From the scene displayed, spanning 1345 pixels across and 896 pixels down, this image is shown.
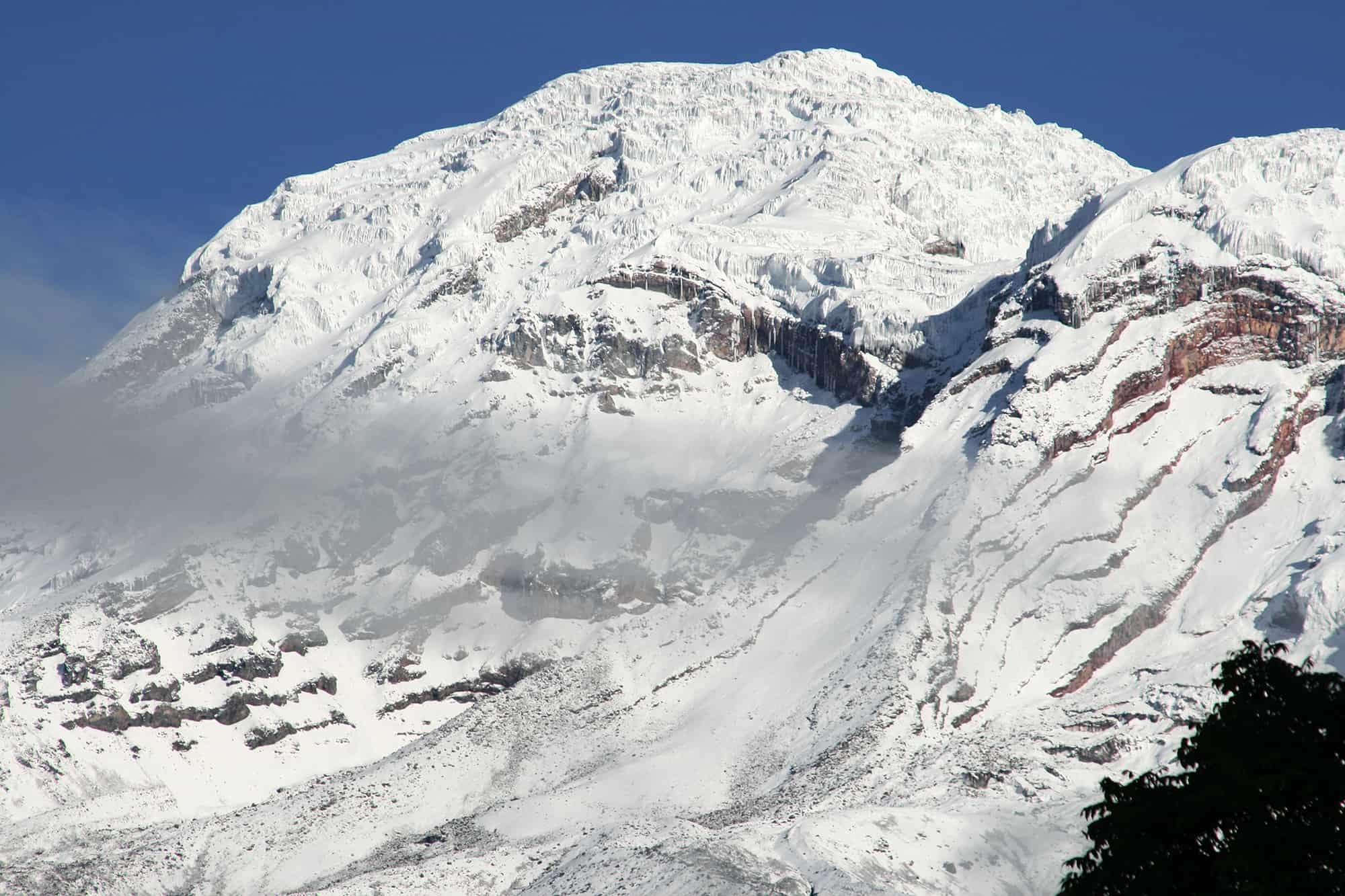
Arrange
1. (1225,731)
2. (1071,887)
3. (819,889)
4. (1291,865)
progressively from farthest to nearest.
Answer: (819,889) < (1071,887) < (1225,731) < (1291,865)

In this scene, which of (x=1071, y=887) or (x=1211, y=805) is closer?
(x=1211, y=805)

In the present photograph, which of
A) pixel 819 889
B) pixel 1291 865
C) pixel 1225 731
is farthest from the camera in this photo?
pixel 819 889

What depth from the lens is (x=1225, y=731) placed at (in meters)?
56.2

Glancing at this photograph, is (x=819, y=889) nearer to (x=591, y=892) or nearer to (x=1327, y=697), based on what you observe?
(x=591, y=892)

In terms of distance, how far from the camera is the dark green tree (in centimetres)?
5297

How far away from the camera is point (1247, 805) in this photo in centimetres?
5469

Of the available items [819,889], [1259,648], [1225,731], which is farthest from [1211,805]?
[819,889]

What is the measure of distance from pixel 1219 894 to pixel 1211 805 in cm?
307

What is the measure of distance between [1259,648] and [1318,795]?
250 inches

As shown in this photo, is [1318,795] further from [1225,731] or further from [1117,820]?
[1117,820]

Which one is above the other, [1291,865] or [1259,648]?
[1259,648]

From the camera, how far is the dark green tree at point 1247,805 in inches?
2085

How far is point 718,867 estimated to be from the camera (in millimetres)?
190250

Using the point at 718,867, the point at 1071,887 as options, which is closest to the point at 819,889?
the point at 718,867
